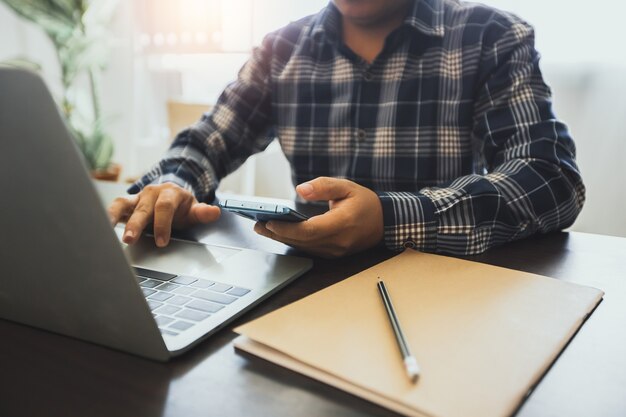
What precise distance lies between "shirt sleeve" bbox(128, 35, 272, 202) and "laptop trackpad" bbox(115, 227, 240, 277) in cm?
32

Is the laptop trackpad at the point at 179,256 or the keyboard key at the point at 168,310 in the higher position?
the keyboard key at the point at 168,310

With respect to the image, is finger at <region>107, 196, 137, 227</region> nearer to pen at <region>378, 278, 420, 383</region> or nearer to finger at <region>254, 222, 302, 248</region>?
finger at <region>254, 222, 302, 248</region>

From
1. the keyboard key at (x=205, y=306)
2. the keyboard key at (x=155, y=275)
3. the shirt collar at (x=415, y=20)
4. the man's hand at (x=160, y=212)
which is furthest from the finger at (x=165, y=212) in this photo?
the shirt collar at (x=415, y=20)

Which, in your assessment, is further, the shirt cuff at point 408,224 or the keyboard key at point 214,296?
the shirt cuff at point 408,224

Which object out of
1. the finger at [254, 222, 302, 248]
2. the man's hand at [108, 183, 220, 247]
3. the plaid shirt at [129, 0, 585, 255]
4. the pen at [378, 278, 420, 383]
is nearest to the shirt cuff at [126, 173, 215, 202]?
the plaid shirt at [129, 0, 585, 255]

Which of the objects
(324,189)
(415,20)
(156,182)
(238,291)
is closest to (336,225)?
(324,189)

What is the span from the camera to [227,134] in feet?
3.66

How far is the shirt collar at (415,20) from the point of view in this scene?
0.99 metres

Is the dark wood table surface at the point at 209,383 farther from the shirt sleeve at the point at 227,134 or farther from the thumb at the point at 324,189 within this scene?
the shirt sleeve at the point at 227,134

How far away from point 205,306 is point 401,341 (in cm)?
18

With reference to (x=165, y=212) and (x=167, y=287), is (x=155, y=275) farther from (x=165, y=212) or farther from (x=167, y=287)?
(x=165, y=212)

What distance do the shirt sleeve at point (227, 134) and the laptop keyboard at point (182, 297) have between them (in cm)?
47

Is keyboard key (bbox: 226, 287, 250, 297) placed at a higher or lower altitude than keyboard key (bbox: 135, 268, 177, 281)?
higher

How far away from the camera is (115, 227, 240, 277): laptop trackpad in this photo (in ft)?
1.83
